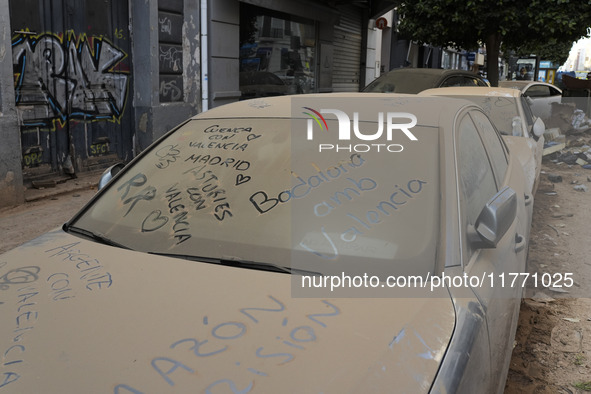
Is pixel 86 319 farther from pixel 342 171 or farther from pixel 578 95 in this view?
pixel 578 95

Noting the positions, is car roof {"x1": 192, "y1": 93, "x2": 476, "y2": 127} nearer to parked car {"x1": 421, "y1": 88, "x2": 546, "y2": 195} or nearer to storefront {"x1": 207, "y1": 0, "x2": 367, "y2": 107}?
parked car {"x1": 421, "y1": 88, "x2": 546, "y2": 195}

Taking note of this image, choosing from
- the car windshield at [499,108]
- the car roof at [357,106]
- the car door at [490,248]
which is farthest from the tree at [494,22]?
the car roof at [357,106]

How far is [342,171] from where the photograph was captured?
232cm

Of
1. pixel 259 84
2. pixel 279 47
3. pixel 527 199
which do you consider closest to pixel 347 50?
pixel 279 47

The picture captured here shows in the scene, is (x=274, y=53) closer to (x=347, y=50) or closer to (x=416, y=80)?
(x=416, y=80)

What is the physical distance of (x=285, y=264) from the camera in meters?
2.02

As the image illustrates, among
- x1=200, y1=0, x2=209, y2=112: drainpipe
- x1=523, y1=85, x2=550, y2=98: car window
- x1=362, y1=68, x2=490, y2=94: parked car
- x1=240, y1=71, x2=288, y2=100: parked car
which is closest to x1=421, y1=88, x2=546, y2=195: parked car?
x1=362, y1=68, x2=490, y2=94: parked car

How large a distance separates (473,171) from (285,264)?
110 cm

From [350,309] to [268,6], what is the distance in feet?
33.6

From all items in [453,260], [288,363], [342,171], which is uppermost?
[342,171]

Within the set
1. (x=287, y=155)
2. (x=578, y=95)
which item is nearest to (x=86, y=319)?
(x=287, y=155)

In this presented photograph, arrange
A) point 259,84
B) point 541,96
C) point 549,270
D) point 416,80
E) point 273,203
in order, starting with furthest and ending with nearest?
point 541,96 < point 259,84 < point 416,80 < point 549,270 < point 273,203

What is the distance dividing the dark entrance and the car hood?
5400mm

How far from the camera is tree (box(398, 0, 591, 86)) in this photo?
1154 cm
